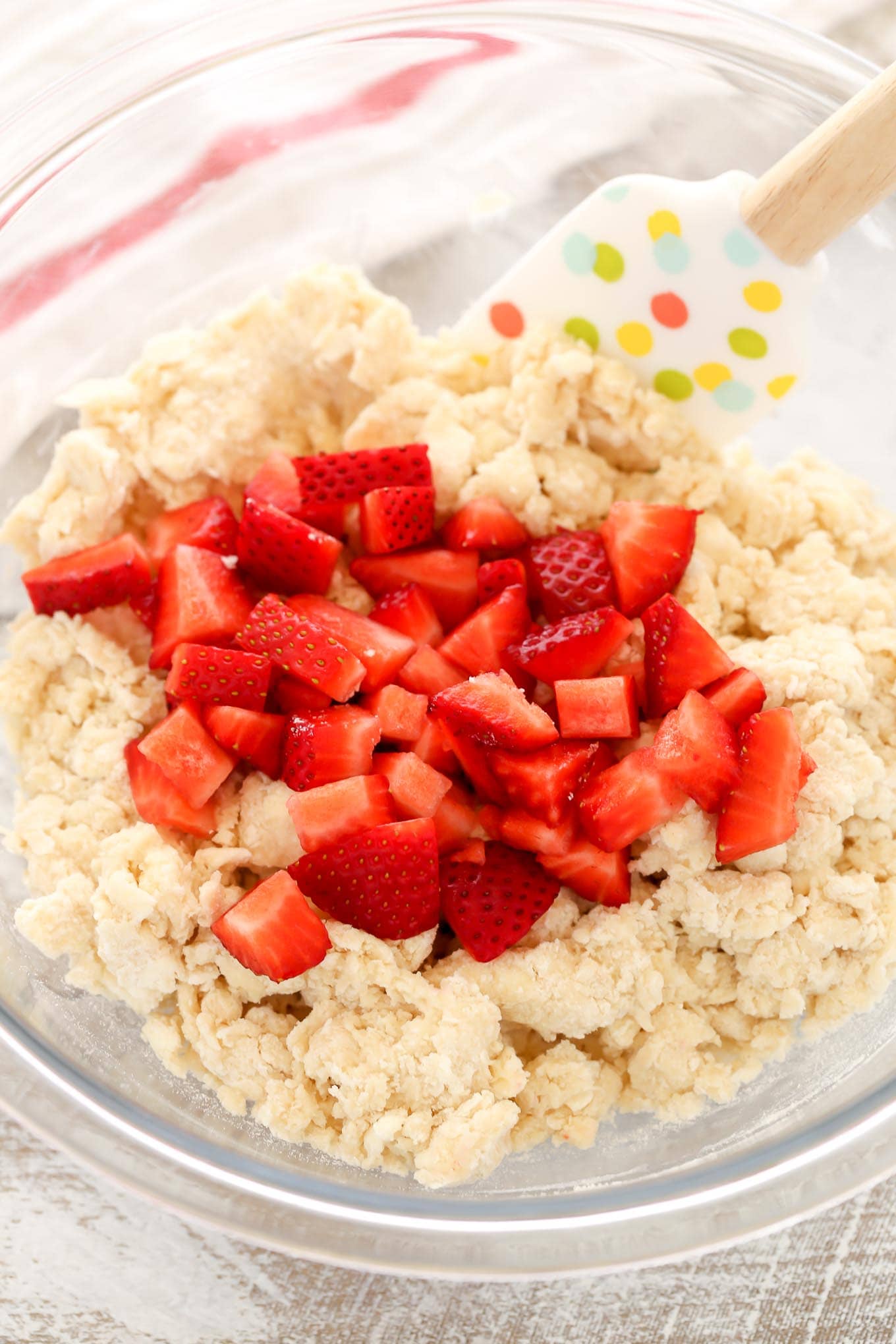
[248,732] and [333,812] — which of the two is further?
[248,732]

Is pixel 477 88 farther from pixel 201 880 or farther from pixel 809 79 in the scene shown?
pixel 201 880

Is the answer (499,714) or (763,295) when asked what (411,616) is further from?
(763,295)

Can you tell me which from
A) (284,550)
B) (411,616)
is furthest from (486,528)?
(284,550)

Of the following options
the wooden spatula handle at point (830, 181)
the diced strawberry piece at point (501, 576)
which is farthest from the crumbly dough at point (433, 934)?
the wooden spatula handle at point (830, 181)

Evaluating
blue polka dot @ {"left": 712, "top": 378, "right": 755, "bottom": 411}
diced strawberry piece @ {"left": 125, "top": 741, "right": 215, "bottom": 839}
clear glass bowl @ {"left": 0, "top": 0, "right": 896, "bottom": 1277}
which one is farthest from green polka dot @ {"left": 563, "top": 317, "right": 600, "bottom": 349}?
diced strawberry piece @ {"left": 125, "top": 741, "right": 215, "bottom": 839}

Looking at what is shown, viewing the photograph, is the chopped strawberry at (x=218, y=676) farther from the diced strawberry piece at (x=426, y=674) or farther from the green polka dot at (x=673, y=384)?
the green polka dot at (x=673, y=384)

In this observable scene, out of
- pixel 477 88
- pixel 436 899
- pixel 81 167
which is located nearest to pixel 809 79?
pixel 477 88
